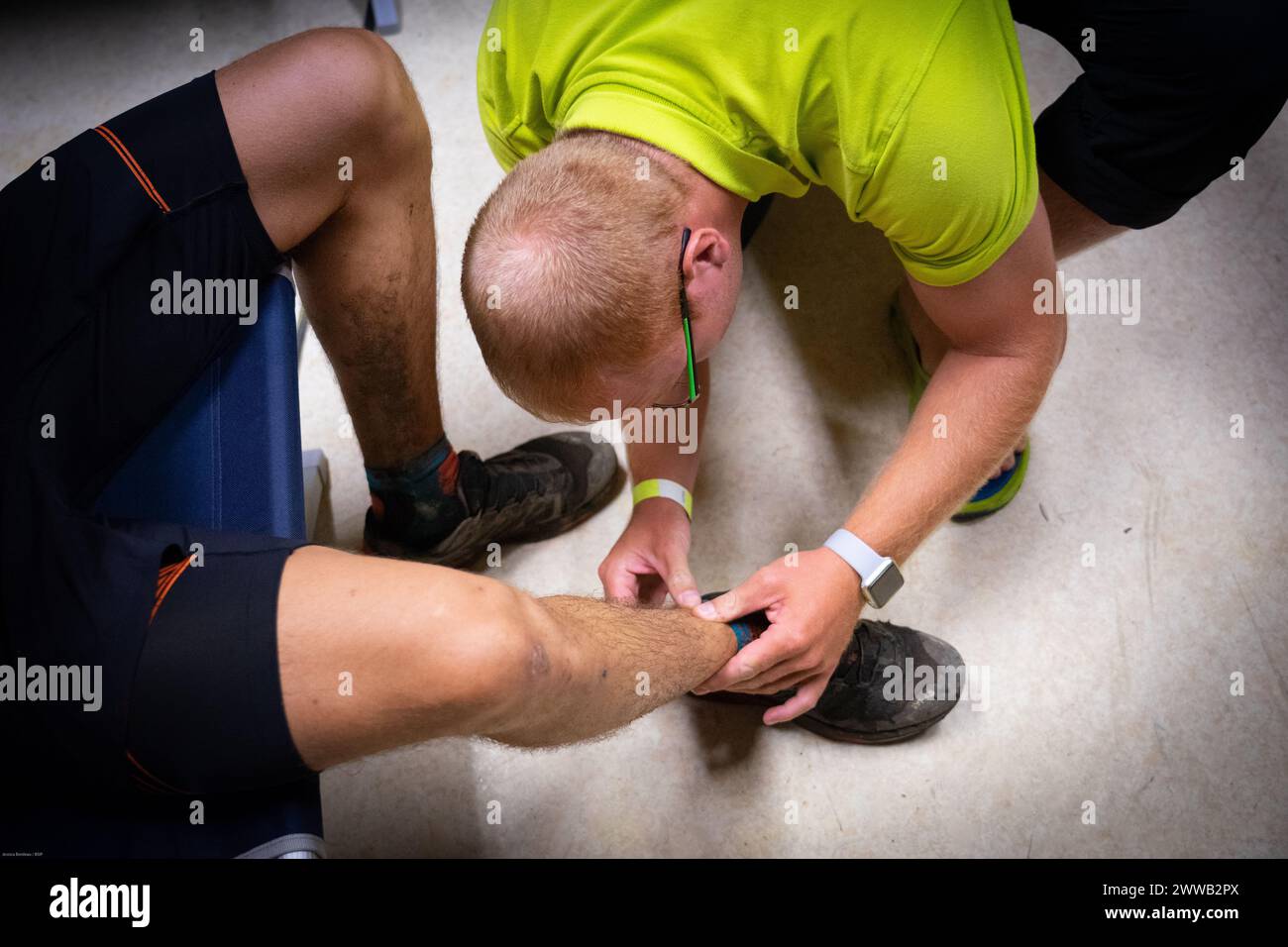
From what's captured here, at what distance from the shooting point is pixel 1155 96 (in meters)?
1.01

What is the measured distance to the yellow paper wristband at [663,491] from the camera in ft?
3.99

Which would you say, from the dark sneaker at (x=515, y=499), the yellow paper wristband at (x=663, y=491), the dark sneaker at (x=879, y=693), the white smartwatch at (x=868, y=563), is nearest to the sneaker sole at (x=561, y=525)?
the dark sneaker at (x=515, y=499)

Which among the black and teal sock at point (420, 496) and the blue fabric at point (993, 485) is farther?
the blue fabric at point (993, 485)

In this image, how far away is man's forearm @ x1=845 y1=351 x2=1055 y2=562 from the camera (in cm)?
104

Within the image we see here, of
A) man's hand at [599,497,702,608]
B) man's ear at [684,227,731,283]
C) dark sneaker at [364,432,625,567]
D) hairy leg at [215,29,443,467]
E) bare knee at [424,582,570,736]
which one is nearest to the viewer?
bare knee at [424,582,570,736]

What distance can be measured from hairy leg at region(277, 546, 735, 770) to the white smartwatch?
33 centimetres

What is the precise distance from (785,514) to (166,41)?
1367mm

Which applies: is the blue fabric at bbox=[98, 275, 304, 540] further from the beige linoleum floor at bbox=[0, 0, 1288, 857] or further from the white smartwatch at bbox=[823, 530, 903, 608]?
the white smartwatch at bbox=[823, 530, 903, 608]

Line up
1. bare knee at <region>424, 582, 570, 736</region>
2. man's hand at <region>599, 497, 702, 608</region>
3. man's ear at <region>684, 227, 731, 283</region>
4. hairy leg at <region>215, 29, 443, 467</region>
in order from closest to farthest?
bare knee at <region>424, 582, 570, 736</region> < man's ear at <region>684, 227, 731, 283</region> < hairy leg at <region>215, 29, 443, 467</region> < man's hand at <region>599, 497, 702, 608</region>

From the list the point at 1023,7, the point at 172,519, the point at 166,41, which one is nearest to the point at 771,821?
the point at 172,519

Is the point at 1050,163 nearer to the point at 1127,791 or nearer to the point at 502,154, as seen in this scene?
the point at 502,154

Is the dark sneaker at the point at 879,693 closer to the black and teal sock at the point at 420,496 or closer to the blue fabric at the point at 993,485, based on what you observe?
the blue fabric at the point at 993,485

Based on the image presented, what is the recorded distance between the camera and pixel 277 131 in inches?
38.5

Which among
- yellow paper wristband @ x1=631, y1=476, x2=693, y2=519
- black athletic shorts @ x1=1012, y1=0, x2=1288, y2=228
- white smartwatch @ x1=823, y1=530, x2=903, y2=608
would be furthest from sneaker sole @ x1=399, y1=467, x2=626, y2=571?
black athletic shorts @ x1=1012, y1=0, x2=1288, y2=228
